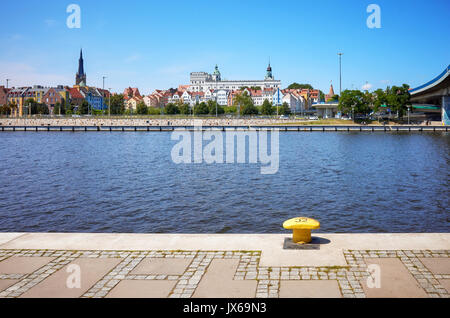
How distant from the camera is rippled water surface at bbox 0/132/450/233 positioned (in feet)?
51.9

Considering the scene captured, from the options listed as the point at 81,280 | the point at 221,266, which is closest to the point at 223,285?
the point at 221,266

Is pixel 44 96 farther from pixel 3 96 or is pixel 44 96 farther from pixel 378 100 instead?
pixel 378 100

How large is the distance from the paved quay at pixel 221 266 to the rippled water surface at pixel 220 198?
15.8ft

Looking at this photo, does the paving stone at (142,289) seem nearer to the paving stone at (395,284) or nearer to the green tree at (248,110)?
the paving stone at (395,284)

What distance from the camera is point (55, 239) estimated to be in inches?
406

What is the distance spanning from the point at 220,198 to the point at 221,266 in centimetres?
1258

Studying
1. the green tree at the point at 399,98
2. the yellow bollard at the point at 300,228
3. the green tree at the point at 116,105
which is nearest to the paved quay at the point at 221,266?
the yellow bollard at the point at 300,228

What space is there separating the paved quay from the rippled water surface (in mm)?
4803

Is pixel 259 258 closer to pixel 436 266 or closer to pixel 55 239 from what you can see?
pixel 436 266

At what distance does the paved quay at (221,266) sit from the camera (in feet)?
23.2

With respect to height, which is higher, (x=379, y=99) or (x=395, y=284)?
(x=379, y=99)

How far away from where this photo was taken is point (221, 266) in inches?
327

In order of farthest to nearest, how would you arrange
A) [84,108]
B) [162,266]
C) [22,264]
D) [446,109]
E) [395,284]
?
1. [84,108]
2. [446,109]
3. [22,264]
4. [162,266]
5. [395,284]
